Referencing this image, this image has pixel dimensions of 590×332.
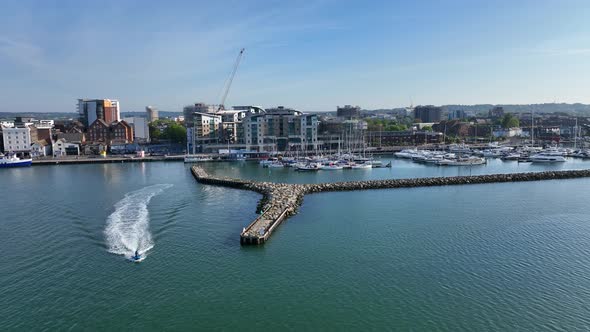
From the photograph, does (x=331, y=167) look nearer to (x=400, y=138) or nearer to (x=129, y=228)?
(x=129, y=228)

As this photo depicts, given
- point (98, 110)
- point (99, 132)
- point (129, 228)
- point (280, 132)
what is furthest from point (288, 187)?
point (98, 110)

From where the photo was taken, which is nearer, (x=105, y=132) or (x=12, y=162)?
(x=12, y=162)

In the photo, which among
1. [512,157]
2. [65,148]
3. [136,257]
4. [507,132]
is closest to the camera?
[136,257]

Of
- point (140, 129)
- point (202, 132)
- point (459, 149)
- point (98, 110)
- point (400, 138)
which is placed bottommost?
point (459, 149)

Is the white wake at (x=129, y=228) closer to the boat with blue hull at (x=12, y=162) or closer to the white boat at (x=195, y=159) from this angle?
the white boat at (x=195, y=159)

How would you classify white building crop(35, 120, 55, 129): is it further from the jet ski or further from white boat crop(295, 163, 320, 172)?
the jet ski

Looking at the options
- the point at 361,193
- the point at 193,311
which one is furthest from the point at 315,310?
the point at 361,193

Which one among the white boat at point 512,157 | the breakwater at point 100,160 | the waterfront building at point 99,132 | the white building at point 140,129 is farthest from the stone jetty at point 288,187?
the white building at point 140,129
